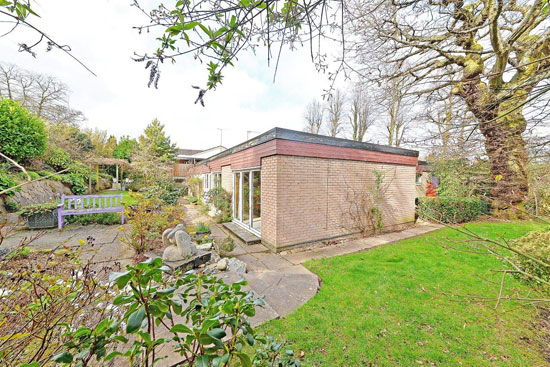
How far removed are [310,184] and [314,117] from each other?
21.7 metres

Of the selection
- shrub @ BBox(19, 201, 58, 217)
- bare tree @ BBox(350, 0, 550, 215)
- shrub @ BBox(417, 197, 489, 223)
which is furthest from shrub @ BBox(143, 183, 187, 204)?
shrub @ BBox(417, 197, 489, 223)

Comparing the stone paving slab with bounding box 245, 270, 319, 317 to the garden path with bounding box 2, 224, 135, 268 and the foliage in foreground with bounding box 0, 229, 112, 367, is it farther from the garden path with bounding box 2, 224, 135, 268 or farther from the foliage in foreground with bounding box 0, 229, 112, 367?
the garden path with bounding box 2, 224, 135, 268

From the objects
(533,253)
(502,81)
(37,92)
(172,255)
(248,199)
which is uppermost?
(37,92)

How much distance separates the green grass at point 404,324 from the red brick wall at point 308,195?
5.08 feet

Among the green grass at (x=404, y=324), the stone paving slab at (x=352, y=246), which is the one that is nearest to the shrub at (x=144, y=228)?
the stone paving slab at (x=352, y=246)

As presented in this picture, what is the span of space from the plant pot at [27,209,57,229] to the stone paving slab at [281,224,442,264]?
7.47 metres

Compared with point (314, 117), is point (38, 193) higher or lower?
lower

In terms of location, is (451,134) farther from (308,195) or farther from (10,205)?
(10,205)

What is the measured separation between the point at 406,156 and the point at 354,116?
48.3 ft

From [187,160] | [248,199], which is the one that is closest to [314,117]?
[187,160]

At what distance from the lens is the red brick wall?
5.39 m

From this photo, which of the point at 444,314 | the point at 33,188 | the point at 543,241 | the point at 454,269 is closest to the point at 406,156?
the point at 454,269

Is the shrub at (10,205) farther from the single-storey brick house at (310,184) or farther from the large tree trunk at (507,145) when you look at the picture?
the large tree trunk at (507,145)

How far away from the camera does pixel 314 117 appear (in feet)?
83.9
